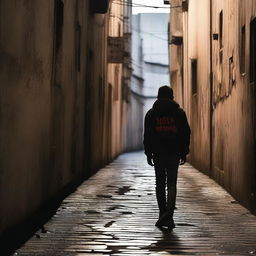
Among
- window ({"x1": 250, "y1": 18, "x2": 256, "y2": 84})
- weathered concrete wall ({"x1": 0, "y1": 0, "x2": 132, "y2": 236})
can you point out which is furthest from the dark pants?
window ({"x1": 250, "y1": 18, "x2": 256, "y2": 84})

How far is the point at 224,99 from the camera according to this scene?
1139 centimetres

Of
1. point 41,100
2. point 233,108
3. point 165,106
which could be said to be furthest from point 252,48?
point 41,100

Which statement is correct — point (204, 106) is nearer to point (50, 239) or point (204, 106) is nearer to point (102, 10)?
point (102, 10)

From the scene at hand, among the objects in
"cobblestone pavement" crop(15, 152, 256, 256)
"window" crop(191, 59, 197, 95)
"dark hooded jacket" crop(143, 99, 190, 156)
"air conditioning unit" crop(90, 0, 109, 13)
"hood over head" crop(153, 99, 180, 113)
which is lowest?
"cobblestone pavement" crop(15, 152, 256, 256)

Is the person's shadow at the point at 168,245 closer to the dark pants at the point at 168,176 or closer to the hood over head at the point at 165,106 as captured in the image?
the dark pants at the point at 168,176

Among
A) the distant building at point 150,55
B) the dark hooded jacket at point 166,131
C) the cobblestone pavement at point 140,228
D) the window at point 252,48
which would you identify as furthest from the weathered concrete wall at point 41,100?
the distant building at point 150,55

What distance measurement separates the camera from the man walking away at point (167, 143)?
682cm

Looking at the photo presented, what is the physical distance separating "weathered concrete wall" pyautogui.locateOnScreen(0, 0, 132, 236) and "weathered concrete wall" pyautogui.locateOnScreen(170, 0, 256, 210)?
9.98 feet

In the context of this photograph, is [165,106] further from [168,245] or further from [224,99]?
[224,99]

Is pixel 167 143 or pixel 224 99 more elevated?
pixel 224 99

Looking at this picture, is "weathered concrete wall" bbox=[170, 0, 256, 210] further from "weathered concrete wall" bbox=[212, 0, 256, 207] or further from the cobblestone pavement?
the cobblestone pavement

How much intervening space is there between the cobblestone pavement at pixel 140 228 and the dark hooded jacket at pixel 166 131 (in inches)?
40.1

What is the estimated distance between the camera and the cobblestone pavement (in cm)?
567

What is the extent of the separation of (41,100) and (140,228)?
A: 7.18ft
